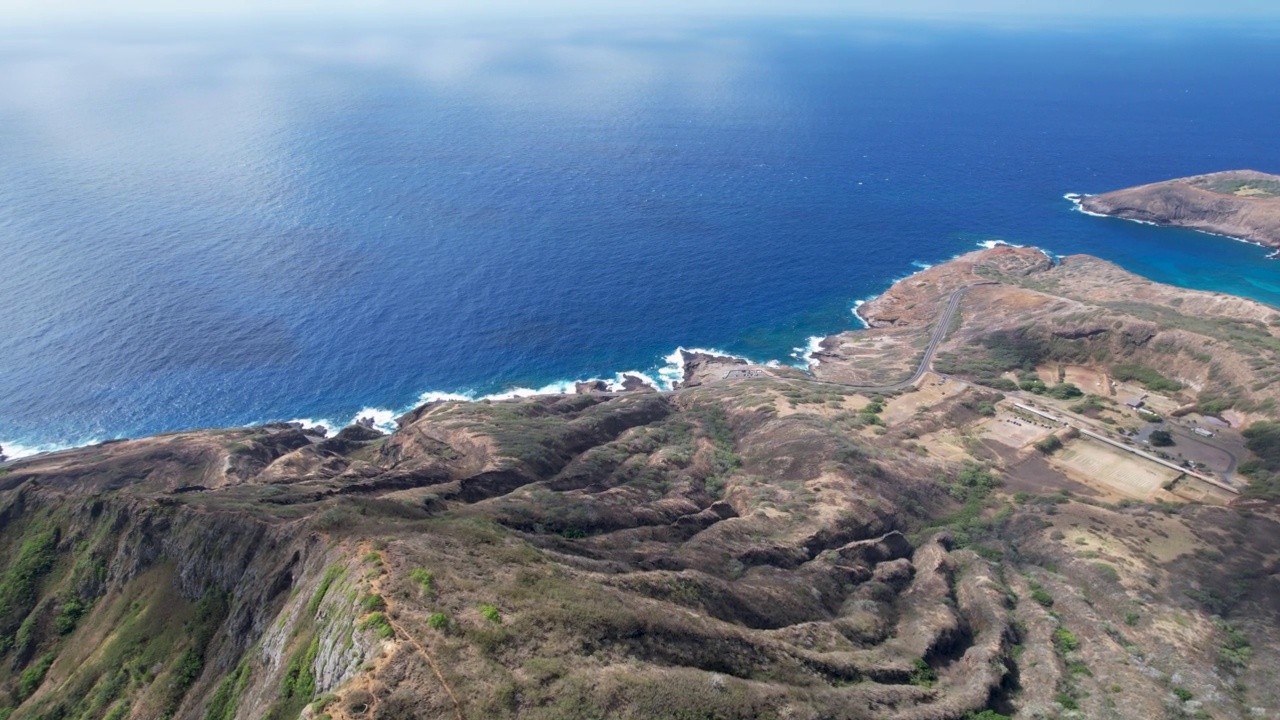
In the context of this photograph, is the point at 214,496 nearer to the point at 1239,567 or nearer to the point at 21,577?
the point at 21,577

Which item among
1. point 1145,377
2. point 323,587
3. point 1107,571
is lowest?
point 1145,377

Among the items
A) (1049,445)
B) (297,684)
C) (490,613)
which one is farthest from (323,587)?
(1049,445)

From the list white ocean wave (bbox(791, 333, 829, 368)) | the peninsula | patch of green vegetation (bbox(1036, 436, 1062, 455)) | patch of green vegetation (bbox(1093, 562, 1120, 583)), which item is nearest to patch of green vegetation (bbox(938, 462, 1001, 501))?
the peninsula

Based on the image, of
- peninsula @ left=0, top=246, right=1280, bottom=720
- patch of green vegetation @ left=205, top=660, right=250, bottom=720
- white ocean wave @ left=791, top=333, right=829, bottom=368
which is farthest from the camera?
white ocean wave @ left=791, top=333, right=829, bottom=368

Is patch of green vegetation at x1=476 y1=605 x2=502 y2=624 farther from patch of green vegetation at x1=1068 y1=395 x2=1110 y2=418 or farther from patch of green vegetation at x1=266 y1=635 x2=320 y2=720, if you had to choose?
patch of green vegetation at x1=1068 y1=395 x2=1110 y2=418

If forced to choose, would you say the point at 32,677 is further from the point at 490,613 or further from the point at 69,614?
the point at 490,613

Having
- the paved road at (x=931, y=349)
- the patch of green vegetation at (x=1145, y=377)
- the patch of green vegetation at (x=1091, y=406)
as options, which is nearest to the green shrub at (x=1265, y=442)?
the patch of green vegetation at (x=1145, y=377)
